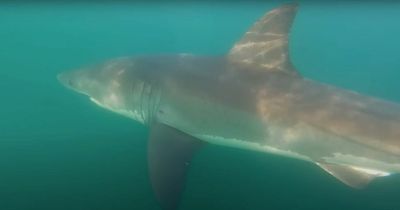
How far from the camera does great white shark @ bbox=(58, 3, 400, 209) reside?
372 cm

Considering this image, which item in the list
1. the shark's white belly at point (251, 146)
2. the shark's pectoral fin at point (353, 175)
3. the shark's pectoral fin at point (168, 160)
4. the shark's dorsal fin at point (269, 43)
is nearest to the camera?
the shark's pectoral fin at point (353, 175)

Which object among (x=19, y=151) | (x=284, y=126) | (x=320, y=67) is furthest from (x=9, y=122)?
(x=320, y=67)

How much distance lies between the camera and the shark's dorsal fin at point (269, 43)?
4207 mm

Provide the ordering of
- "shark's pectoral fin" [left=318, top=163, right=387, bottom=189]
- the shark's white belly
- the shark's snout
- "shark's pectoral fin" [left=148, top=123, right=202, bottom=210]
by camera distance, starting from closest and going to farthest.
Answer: "shark's pectoral fin" [left=318, top=163, right=387, bottom=189] → "shark's pectoral fin" [left=148, top=123, right=202, bottom=210] → the shark's white belly → the shark's snout

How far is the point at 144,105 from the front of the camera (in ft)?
15.6

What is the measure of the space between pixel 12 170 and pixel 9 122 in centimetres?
218

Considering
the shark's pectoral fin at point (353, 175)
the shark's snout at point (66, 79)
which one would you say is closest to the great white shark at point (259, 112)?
the shark's pectoral fin at point (353, 175)

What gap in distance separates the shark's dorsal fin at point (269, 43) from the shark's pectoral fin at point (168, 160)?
0.90 metres

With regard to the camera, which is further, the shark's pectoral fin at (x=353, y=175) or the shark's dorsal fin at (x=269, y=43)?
the shark's dorsal fin at (x=269, y=43)

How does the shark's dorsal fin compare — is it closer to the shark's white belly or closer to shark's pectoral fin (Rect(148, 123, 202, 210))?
the shark's white belly

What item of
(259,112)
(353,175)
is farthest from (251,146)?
(353,175)

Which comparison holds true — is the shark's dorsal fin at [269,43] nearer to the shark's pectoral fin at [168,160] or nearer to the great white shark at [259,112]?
the great white shark at [259,112]

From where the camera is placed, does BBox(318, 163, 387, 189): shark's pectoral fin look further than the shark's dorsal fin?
No

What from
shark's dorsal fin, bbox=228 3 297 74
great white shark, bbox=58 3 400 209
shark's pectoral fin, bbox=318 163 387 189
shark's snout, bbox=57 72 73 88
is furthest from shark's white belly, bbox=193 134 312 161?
shark's snout, bbox=57 72 73 88
